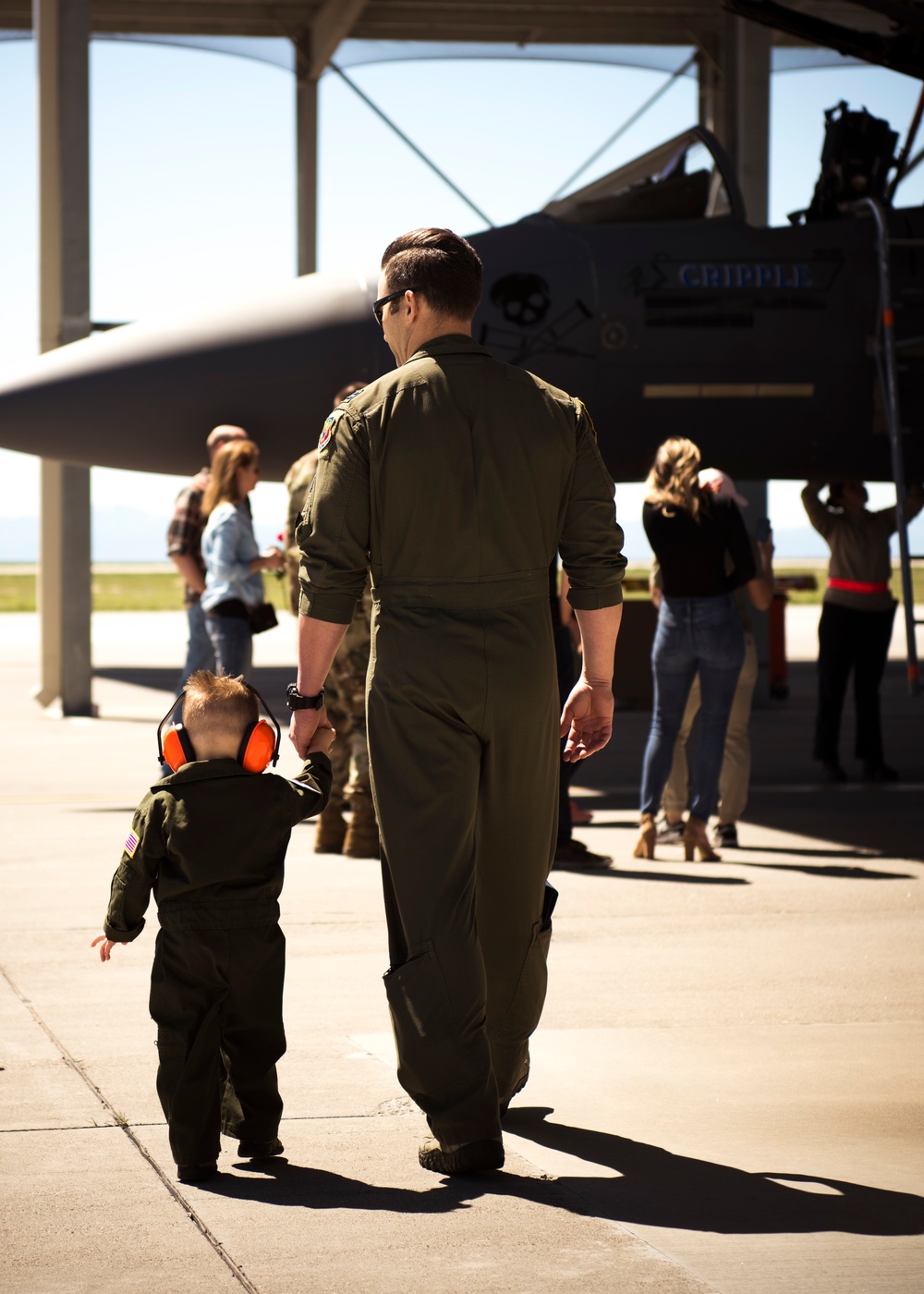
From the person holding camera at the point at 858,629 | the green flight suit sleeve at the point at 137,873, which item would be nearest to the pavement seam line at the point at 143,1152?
the green flight suit sleeve at the point at 137,873

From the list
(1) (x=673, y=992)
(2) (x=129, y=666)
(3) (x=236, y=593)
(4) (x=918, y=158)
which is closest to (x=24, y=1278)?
(1) (x=673, y=992)

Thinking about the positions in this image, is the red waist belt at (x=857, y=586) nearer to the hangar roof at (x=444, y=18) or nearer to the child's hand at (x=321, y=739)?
the child's hand at (x=321, y=739)

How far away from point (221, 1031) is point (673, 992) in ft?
6.46

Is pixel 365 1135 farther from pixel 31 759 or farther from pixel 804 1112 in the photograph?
pixel 31 759

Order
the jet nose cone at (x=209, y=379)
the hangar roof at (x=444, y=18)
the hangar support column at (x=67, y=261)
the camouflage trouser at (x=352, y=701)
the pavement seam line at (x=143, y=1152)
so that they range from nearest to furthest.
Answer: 1. the pavement seam line at (x=143, y=1152)
2. the camouflage trouser at (x=352, y=701)
3. the jet nose cone at (x=209, y=379)
4. the hangar support column at (x=67, y=261)
5. the hangar roof at (x=444, y=18)

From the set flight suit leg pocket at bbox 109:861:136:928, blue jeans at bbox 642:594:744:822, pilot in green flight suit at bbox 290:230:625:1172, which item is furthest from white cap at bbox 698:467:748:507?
flight suit leg pocket at bbox 109:861:136:928

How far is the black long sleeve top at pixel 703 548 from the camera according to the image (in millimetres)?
7094

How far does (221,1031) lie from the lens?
11.0 ft

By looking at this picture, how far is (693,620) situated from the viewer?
7.24 m

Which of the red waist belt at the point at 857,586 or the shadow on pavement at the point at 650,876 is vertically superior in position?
the red waist belt at the point at 857,586

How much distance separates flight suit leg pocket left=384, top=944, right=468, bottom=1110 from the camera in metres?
3.28

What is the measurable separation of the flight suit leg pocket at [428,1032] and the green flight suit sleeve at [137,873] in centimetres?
55

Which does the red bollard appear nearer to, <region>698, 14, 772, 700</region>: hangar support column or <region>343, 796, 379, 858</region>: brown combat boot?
<region>698, 14, 772, 700</region>: hangar support column

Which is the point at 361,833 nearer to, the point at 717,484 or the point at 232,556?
the point at 232,556
